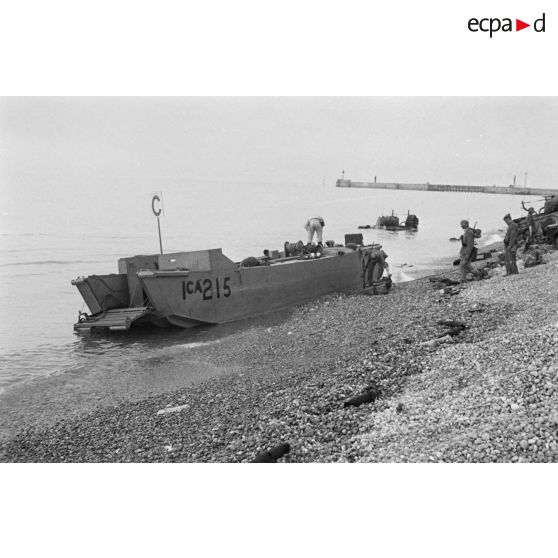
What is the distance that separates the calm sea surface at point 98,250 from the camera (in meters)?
13.8

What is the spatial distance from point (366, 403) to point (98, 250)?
3652 cm

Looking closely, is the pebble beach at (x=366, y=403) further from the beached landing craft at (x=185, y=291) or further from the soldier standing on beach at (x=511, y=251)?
the beached landing craft at (x=185, y=291)

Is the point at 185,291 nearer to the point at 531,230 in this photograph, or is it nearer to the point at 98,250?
the point at 531,230

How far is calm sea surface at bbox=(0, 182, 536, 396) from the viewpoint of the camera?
45.3 ft

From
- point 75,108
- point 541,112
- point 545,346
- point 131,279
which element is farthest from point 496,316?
point 131,279

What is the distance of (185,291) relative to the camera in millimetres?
15383

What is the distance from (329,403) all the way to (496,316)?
14.2 ft

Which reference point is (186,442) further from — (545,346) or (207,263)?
(207,263)

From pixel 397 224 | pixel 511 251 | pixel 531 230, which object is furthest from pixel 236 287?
pixel 397 224

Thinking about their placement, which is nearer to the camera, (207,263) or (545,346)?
(545,346)

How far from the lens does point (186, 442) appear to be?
742cm

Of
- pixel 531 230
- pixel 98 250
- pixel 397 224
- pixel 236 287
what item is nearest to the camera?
pixel 236 287

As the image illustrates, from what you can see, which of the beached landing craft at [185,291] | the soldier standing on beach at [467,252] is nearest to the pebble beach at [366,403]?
the beached landing craft at [185,291]

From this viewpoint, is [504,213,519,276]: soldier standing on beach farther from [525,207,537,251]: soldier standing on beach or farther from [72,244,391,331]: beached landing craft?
[72,244,391,331]: beached landing craft
